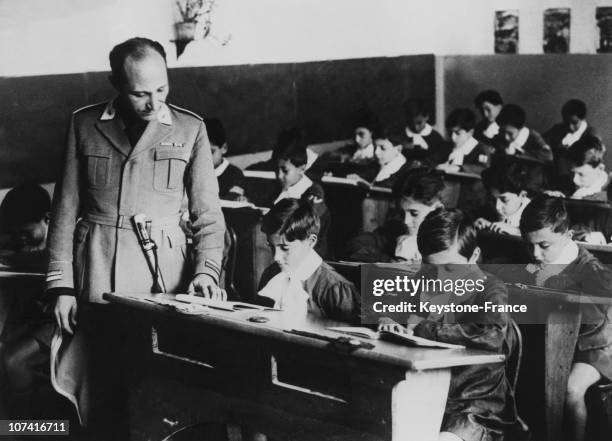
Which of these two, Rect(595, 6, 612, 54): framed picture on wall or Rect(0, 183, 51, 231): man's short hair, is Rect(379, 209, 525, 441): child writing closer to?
Rect(0, 183, 51, 231): man's short hair

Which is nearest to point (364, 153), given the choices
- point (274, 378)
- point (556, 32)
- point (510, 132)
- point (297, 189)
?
point (510, 132)

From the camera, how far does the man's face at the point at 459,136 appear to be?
5975mm

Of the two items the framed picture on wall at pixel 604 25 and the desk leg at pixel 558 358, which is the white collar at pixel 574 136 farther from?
the desk leg at pixel 558 358

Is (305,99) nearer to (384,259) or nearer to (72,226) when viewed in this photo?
(384,259)

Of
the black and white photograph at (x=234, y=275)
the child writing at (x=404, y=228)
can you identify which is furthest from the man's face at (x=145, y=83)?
the child writing at (x=404, y=228)

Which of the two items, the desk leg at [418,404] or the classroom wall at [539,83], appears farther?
the classroom wall at [539,83]

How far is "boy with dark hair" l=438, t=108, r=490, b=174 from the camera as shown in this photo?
5.75 meters

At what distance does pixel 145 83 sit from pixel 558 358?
1376 mm

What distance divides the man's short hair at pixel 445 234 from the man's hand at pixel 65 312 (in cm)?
102

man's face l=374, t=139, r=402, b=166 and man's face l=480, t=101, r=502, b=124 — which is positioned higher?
man's face l=480, t=101, r=502, b=124

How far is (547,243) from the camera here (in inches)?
108

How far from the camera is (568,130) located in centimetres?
602

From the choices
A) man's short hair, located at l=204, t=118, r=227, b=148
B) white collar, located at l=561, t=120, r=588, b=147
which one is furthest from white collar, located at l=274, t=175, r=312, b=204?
white collar, located at l=561, t=120, r=588, b=147

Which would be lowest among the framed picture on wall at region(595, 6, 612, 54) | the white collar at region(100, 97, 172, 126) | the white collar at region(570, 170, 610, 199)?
the white collar at region(570, 170, 610, 199)
